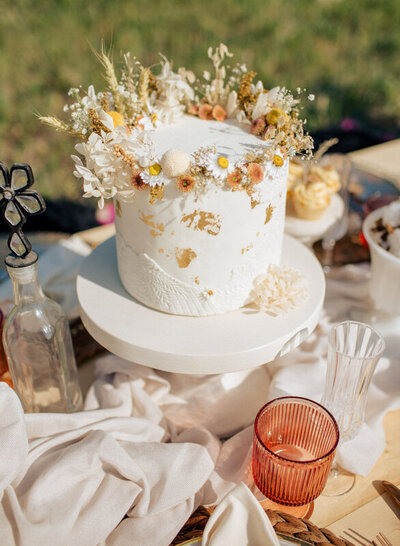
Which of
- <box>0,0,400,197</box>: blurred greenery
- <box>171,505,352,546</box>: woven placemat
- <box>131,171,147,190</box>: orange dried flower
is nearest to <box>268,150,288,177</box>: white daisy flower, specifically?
<box>131,171,147,190</box>: orange dried flower

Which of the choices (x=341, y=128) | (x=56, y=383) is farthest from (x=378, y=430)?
(x=341, y=128)

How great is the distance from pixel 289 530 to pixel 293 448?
186mm

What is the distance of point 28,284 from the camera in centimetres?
100

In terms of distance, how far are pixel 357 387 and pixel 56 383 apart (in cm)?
64

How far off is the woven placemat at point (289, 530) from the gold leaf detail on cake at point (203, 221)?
0.52 meters

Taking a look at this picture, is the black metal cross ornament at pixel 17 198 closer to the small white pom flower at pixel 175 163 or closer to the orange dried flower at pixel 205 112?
the small white pom flower at pixel 175 163

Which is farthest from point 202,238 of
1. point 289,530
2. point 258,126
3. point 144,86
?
point 289,530

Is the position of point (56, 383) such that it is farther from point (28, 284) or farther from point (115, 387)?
point (28, 284)

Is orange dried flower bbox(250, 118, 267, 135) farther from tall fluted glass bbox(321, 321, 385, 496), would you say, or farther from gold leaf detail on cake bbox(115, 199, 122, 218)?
tall fluted glass bbox(321, 321, 385, 496)

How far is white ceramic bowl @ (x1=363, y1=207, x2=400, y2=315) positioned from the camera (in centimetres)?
127

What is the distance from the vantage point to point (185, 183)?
0.91 meters

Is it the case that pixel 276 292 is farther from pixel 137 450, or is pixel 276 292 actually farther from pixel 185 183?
pixel 137 450

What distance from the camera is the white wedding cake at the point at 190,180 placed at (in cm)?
92

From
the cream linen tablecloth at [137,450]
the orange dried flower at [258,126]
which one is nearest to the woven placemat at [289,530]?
the cream linen tablecloth at [137,450]
